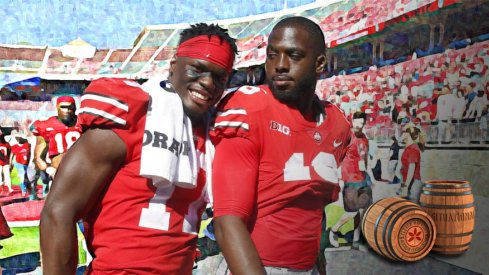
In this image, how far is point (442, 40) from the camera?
10.3 feet

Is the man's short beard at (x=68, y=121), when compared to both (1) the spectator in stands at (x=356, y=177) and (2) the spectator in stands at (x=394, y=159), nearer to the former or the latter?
(1) the spectator in stands at (x=356, y=177)

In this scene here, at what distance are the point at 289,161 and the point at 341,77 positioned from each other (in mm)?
1622

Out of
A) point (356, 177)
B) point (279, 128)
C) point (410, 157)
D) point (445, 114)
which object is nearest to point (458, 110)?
point (445, 114)

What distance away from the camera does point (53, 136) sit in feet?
8.56

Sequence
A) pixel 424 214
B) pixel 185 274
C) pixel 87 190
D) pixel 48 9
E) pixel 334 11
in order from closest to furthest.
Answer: pixel 87 190 → pixel 185 274 → pixel 48 9 → pixel 334 11 → pixel 424 214

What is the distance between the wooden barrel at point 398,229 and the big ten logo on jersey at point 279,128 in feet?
5.58

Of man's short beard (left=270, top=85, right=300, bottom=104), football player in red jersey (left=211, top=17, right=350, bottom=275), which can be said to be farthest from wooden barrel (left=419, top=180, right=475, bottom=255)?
man's short beard (left=270, top=85, right=300, bottom=104)

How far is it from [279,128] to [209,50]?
0.31 metres

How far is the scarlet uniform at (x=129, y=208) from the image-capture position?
1.33 meters

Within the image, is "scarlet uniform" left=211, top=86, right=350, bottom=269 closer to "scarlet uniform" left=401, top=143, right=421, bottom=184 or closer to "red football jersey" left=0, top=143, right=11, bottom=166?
"red football jersey" left=0, top=143, right=11, bottom=166

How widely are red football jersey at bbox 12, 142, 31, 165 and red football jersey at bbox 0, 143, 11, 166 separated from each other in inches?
1.1

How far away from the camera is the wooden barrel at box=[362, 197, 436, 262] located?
311 cm

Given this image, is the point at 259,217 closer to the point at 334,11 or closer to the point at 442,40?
the point at 334,11

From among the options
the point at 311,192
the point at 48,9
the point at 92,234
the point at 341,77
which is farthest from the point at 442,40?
the point at 92,234
